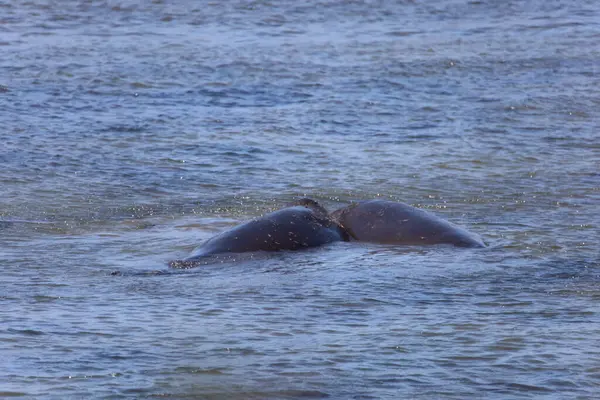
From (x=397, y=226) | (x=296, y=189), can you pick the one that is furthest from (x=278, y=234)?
(x=296, y=189)

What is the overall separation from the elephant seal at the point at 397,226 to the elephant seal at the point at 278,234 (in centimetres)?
12

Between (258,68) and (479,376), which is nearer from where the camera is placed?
(479,376)

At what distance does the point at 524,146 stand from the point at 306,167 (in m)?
2.01

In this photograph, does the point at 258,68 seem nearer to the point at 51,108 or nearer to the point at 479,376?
the point at 51,108

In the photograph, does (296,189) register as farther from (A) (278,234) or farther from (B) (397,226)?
(A) (278,234)

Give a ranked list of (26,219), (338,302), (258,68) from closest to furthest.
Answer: (338,302)
(26,219)
(258,68)

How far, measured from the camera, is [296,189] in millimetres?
8383

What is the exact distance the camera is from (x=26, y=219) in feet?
24.2

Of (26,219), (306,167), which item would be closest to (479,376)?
(26,219)

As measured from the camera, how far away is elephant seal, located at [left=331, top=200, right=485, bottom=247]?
665 cm

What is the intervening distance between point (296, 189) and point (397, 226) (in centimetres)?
175

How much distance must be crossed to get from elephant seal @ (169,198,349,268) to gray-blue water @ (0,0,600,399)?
0.42 ft

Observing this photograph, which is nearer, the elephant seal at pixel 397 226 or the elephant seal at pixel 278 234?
the elephant seal at pixel 278 234

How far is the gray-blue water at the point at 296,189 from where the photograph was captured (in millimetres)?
4605
